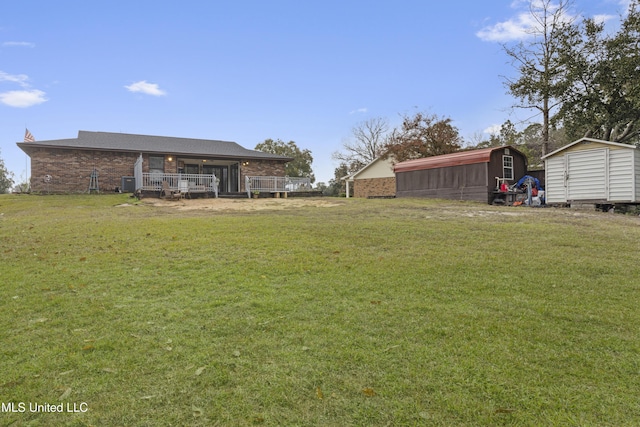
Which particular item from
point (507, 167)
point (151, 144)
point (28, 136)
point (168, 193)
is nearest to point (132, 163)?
point (151, 144)

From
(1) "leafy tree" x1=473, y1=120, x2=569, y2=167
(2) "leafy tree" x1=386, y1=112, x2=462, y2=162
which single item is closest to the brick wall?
(2) "leafy tree" x1=386, y1=112, x2=462, y2=162

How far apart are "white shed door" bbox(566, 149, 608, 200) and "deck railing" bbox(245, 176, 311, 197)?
1280 cm

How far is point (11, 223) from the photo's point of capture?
29.8 feet

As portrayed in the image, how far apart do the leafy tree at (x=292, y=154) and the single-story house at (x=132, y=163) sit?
61.8 feet

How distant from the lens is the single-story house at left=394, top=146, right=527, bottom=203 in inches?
675

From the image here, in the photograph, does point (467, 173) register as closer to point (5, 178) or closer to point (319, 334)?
point (319, 334)

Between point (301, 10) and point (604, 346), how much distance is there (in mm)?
17579

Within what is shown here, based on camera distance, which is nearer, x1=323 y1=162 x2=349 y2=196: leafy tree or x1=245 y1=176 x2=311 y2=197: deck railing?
x1=245 y1=176 x2=311 y2=197: deck railing

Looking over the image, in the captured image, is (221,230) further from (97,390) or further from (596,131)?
(596,131)

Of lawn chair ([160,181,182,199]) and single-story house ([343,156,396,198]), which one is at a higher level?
single-story house ([343,156,396,198])

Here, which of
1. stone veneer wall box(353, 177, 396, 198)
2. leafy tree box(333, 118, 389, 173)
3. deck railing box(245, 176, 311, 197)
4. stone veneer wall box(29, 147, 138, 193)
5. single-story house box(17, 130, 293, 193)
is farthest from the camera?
leafy tree box(333, 118, 389, 173)

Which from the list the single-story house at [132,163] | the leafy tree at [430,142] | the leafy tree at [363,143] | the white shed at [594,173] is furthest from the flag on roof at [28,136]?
the leafy tree at [363,143]

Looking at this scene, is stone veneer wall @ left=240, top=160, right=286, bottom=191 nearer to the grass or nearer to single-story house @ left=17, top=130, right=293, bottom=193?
single-story house @ left=17, top=130, right=293, bottom=193

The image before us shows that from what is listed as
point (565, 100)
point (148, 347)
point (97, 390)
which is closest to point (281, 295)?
point (148, 347)
